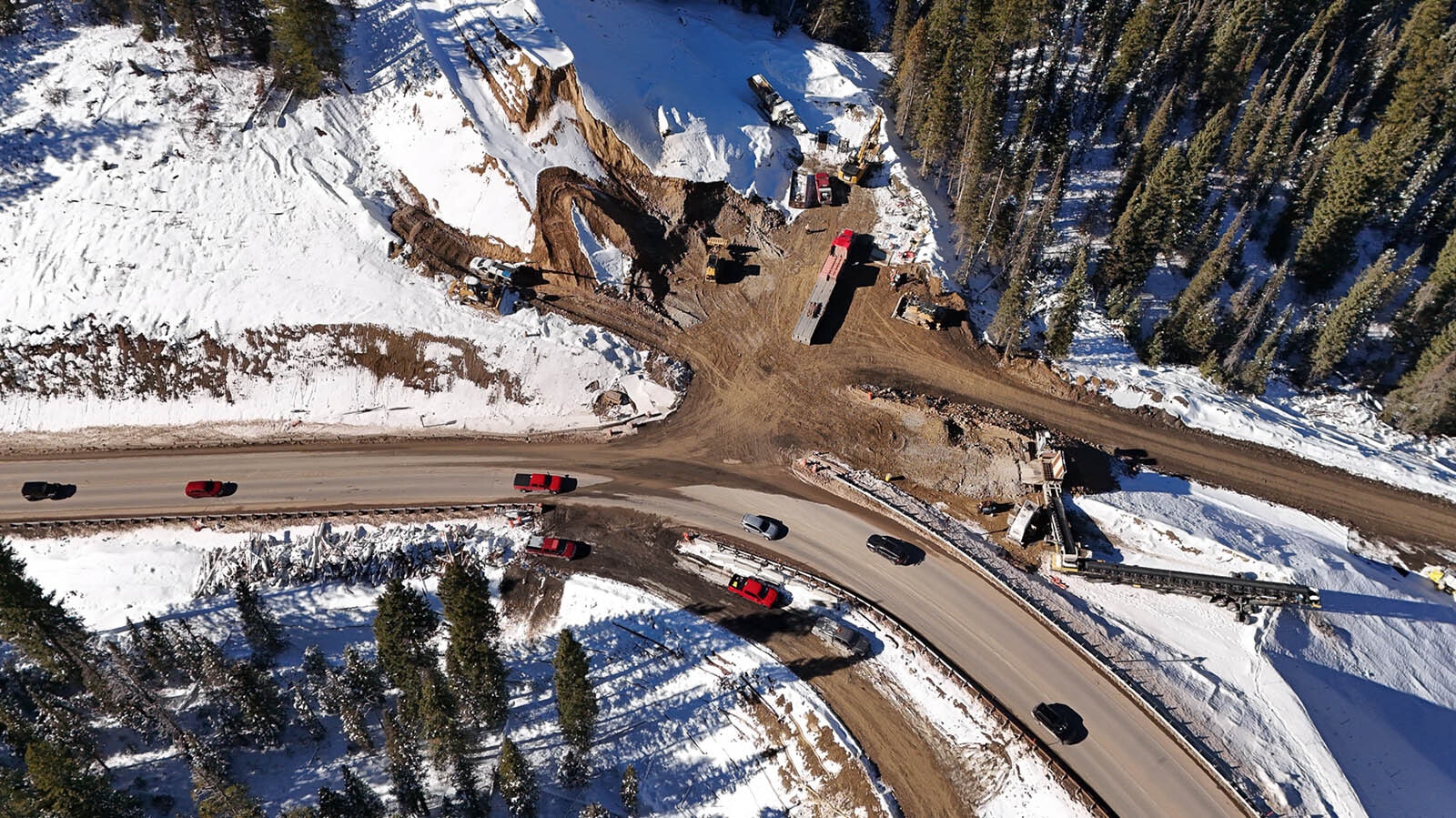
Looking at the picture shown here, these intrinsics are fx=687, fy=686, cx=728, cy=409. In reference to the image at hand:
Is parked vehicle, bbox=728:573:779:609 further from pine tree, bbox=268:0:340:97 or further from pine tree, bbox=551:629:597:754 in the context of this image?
pine tree, bbox=268:0:340:97

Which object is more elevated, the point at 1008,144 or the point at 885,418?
the point at 1008,144

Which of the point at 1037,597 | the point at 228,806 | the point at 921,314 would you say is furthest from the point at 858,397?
the point at 228,806

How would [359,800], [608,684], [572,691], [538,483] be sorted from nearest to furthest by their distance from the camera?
[359,800]
[572,691]
[608,684]
[538,483]

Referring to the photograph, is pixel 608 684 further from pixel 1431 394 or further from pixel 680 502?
pixel 1431 394

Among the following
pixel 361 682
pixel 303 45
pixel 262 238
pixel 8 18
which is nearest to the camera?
pixel 361 682

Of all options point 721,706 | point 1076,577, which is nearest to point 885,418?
point 1076,577

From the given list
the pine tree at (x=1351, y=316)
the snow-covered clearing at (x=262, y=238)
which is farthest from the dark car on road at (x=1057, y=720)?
the pine tree at (x=1351, y=316)

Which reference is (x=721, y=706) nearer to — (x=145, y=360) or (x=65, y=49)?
(x=145, y=360)

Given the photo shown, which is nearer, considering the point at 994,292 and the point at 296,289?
the point at 296,289
